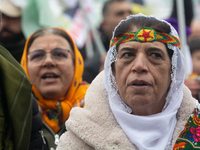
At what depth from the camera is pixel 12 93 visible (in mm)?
2256

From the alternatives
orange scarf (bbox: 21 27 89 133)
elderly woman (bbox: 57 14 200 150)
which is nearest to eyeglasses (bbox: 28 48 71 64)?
orange scarf (bbox: 21 27 89 133)

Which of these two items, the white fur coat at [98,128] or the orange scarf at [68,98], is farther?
the orange scarf at [68,98]

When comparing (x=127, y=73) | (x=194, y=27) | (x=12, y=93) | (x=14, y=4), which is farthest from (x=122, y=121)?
(x=194, y=27)

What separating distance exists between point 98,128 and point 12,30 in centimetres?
250

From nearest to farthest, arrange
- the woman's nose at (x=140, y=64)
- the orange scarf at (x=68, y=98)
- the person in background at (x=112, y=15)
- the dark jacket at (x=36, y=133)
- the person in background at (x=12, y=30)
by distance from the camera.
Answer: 1. the woman's nose at (x=140, y=64)
2. the dark jacket at (x=36, y=133)
3. the orange scarf at (x=68, y=98)
4. the person in background at (x=12, y=30)
5. the person in background at (x=112, y=15)

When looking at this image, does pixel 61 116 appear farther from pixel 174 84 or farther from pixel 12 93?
pixel 174 84

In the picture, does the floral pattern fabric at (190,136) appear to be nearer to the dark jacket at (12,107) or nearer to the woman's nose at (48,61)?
the dark jacket at (12,107)

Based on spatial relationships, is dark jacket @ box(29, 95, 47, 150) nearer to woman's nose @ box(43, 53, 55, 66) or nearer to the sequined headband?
woman's nose @ box(43, 53, 55, 66)

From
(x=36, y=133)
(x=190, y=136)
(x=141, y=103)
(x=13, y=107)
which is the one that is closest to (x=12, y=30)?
(x=36, y=133)

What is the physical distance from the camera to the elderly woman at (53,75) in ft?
10.1

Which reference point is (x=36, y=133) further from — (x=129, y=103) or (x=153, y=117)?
(x=153, y=117)

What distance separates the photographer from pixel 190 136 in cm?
224

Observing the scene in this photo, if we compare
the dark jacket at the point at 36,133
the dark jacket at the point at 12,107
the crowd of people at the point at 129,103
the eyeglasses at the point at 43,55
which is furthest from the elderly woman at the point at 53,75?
the dark jacket at the point at 12,107

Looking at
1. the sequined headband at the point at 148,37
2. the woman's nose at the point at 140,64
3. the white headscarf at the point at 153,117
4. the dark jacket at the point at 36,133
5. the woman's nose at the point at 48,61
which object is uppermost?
the sequined headband at the point at 148,37
